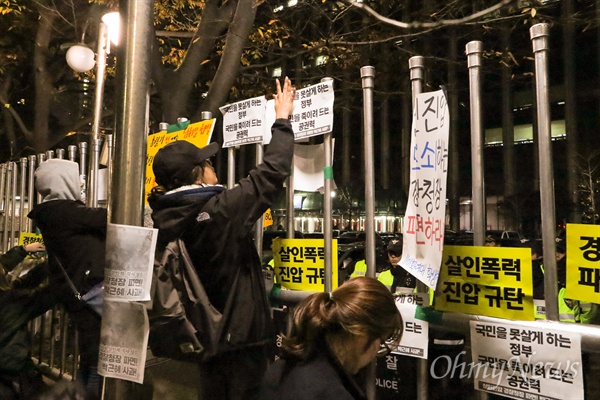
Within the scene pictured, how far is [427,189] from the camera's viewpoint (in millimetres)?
2957

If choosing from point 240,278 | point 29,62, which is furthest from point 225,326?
point 29,62

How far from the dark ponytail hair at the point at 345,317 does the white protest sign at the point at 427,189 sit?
70 centimetres

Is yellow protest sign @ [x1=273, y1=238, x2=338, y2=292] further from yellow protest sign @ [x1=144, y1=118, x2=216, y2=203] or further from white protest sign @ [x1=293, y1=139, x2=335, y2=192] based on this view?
yellow protest sign @ [x1=144, y1=118, x2=216, y2=203]

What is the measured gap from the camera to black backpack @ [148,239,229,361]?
10.5 ft

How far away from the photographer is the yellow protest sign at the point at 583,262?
237 centimetres

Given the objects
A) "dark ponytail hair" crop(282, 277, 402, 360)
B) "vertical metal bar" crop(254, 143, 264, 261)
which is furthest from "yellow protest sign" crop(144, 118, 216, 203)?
"dark ponytail hair" crop(282, 277, 402, 360)

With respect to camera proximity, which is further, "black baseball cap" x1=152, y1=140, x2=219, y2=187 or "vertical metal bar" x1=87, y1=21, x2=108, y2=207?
"vertical metal bar" x1=87, y1=21, x2=108, y2=207

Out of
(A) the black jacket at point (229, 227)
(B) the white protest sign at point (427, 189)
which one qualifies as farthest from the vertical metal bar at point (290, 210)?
(B) the white protest sign at point (427, 189)

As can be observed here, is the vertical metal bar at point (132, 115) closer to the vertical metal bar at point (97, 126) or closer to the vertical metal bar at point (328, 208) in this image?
the vertical metal bar at point (328, 208)

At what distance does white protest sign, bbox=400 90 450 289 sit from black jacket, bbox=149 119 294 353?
74cm

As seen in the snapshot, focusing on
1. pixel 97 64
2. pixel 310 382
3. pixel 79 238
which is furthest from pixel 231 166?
pixel 97 64

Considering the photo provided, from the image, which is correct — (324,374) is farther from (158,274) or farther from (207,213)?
(158,274)

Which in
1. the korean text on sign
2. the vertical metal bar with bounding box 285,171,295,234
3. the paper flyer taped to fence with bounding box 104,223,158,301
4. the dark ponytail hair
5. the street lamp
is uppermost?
the street lamp

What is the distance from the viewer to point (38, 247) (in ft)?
18.6
